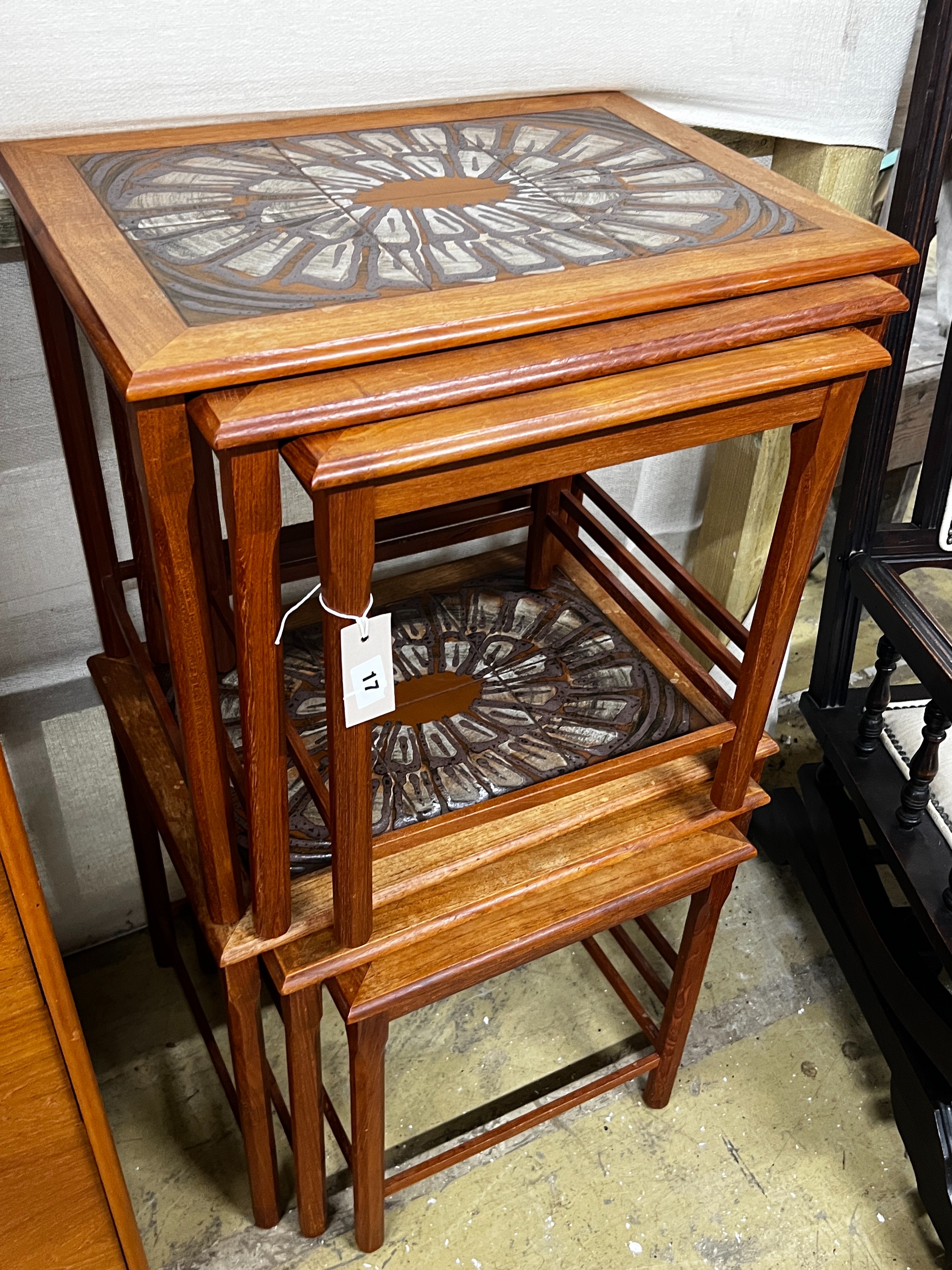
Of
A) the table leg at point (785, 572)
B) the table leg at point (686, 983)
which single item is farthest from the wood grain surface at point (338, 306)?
the table leg at point (686, 983)

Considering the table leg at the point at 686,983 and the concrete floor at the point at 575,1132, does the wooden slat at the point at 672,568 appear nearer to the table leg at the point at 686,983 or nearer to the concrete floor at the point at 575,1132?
the table leg at the point at 686,983

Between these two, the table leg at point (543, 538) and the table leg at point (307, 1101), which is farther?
the table leg at point (543, 538)

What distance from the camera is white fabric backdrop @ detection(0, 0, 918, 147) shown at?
3.20 ft

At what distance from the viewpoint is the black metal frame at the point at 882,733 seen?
1.20m

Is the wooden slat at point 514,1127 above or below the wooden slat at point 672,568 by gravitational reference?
below

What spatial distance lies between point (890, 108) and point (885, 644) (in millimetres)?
659

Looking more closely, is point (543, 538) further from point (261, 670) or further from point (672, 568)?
point (261, 670)

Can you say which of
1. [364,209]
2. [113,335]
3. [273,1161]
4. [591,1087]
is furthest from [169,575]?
[591,1087]

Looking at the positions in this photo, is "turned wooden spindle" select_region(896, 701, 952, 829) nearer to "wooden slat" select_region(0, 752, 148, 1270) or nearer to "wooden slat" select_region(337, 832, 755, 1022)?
"wooden slat" select_region(337, 832, 755, 1022)

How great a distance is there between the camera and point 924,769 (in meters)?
1.27

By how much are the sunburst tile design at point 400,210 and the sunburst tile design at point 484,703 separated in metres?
0.41

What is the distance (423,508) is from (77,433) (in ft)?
1.57

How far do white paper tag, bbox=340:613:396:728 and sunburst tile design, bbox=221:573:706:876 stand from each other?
0.62 feet

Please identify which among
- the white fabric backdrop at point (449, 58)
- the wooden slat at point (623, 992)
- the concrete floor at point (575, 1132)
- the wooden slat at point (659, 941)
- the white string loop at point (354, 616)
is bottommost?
the concrete floor at point (575, 1132)
